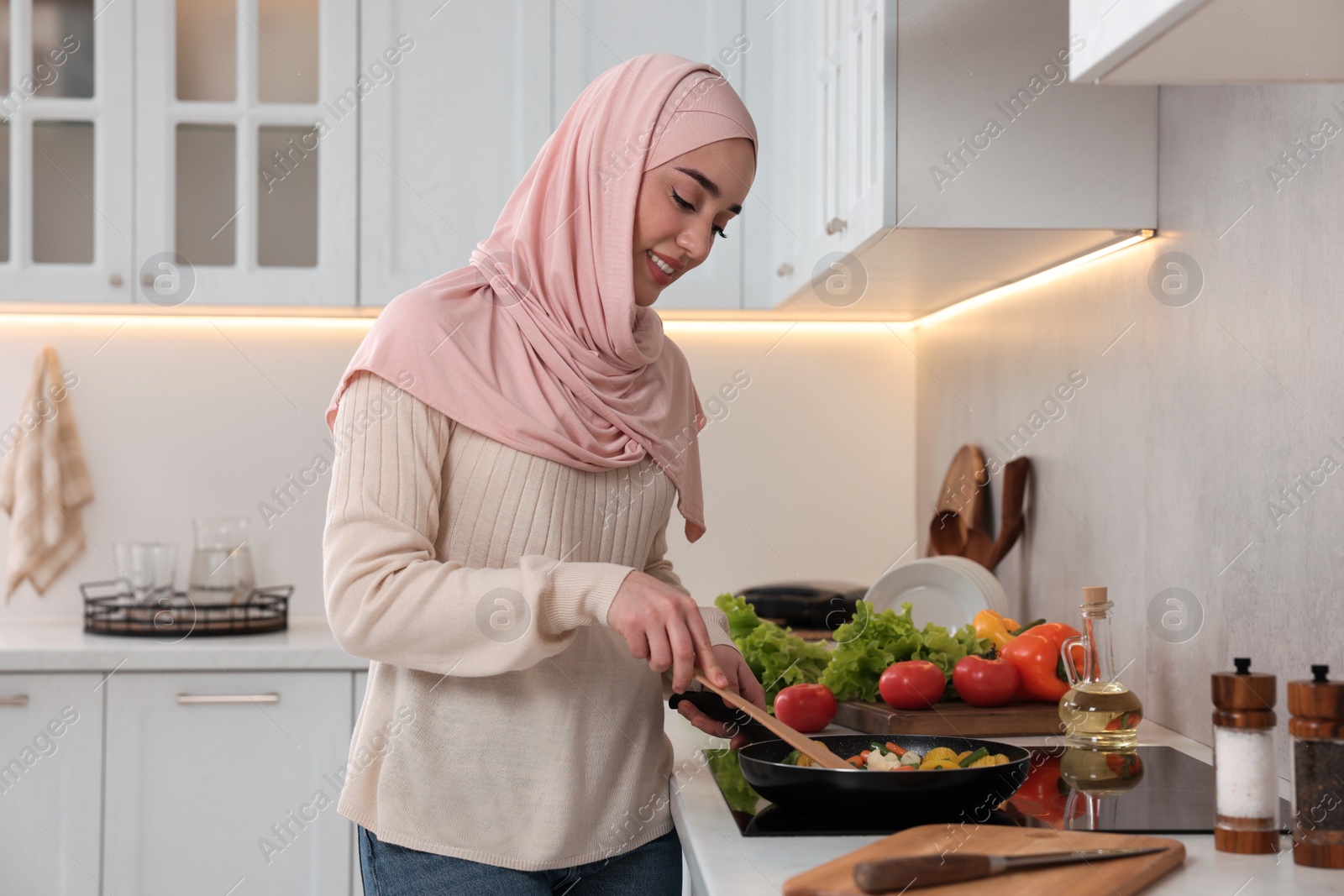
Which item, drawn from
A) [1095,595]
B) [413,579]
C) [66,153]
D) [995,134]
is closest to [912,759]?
[1095,595]

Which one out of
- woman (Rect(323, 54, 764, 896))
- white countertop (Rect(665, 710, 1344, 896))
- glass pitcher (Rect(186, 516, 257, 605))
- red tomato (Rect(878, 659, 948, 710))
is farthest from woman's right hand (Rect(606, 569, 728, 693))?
glass pitcher (Rect(186, 516, 257, 605))

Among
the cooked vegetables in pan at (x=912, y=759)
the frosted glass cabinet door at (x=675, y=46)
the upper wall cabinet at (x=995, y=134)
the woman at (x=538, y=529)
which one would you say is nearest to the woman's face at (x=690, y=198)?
the woman at (x=538, y=529)

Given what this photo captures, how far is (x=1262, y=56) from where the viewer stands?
0.79 metres

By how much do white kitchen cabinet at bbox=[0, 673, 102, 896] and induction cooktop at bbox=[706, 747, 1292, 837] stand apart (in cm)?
131

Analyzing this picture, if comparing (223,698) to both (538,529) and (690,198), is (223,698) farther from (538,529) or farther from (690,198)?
(690,198)

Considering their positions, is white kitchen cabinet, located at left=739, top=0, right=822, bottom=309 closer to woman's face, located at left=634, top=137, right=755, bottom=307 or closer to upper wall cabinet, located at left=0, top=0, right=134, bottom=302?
woman's face, located at left=634, top=137, right=755, bottom=307

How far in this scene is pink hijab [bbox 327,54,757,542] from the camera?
1082 mm

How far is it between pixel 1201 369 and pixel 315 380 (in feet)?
5.94

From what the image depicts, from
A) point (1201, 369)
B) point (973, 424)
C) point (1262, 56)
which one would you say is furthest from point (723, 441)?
point (1262, 56)

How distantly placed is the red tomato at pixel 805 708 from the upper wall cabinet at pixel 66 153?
155cm

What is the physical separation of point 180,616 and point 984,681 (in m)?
1.53

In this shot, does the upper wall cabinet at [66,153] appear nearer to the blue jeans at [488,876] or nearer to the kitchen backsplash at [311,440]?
the kitchen backsplash at [311,440]

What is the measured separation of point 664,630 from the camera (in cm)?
95

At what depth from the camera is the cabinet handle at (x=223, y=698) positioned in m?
2.05
